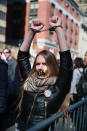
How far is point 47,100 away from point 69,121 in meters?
0.51

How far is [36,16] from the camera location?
27.7m

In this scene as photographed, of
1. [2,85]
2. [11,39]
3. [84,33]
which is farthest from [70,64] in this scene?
[84,33]

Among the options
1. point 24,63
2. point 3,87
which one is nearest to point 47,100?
point 24,63

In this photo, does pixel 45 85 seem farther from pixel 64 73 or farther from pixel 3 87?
pixel 3 87

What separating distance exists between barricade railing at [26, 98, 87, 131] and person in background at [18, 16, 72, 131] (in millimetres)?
158

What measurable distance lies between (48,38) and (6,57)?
841 inches

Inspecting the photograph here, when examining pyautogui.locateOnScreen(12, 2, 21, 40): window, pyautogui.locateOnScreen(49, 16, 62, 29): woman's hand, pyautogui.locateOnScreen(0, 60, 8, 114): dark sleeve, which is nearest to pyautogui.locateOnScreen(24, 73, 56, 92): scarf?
pyautogui.locateOnScreen(49, 16, 62, 29): woman's hand

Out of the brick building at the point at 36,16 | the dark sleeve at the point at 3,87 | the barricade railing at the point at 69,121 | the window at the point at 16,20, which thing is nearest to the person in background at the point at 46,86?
the barricade railing at the point at 69,121

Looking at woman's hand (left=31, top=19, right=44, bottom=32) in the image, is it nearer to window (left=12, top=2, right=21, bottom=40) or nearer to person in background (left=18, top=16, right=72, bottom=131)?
person in background (left=18, top=16, right=72, bottom=131)

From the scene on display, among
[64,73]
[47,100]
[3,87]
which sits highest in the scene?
[64,73]

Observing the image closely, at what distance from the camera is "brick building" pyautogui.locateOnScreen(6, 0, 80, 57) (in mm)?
26352

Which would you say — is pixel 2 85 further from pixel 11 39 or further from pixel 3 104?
pixel 11 39

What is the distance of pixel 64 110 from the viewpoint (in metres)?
2.11

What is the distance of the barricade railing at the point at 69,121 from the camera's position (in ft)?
5.63
